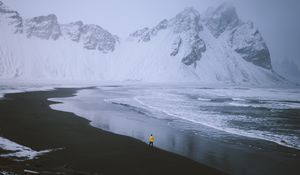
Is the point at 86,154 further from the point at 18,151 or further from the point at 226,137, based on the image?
the point at 226,137

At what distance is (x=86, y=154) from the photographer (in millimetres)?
16391

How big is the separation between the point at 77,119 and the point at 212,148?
55.6ft

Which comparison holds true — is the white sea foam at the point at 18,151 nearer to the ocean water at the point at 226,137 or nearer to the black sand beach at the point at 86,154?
the black sand beach at the point at 86,154

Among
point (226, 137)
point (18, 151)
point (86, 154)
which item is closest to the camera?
point (18, 151)

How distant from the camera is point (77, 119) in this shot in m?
29.8

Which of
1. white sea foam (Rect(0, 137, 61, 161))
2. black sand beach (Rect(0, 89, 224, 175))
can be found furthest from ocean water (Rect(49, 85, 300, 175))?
white sea foam (Rect(0, 137, 61, 161))

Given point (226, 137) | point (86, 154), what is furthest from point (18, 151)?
point (226, 137)

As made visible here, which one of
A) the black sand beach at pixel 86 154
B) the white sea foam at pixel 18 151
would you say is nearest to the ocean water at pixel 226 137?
the black sand beach at pixel 86 154

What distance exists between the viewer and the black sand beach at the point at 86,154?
13.5 metres

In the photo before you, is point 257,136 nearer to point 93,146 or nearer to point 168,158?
point 168,158

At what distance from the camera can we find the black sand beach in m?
13.5

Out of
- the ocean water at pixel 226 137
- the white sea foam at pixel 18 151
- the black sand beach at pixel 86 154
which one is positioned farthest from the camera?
the ocean water at pixel 226 137

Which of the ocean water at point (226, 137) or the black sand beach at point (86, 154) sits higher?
the black sand beach at point (86, 154)

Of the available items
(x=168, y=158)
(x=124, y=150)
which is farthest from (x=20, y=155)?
(x=168, y=158)
